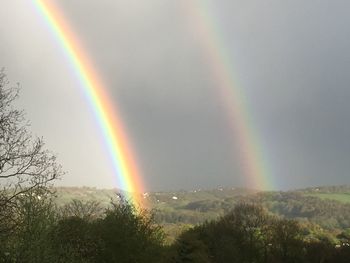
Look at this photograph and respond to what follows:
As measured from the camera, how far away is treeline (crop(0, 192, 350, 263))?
22516 millimetres

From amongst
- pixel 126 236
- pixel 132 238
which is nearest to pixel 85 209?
pixel 126 236

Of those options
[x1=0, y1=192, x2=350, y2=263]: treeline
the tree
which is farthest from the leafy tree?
the tree

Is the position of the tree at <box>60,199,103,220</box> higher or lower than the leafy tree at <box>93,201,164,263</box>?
higher

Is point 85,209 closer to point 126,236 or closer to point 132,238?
point 126,236

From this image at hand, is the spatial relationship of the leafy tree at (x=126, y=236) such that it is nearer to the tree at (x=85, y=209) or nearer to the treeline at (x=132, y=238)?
the treeline at (x=132, y=238)

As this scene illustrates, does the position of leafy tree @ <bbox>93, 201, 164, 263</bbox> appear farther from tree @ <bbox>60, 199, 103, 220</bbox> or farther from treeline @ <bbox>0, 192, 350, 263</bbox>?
tree @ <bbox>60, 199, 103, 220</bbox>

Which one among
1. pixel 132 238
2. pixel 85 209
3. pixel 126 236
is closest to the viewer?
pixel 132 238

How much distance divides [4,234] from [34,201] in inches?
154

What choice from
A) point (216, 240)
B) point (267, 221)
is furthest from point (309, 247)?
point (216, 240)

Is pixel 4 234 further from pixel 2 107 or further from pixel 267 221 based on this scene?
pixel 267 221

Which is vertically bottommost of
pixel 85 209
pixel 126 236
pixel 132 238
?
pixel 132 238

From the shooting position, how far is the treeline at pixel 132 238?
73.9ft

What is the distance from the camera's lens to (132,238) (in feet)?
157

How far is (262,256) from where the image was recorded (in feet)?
330
